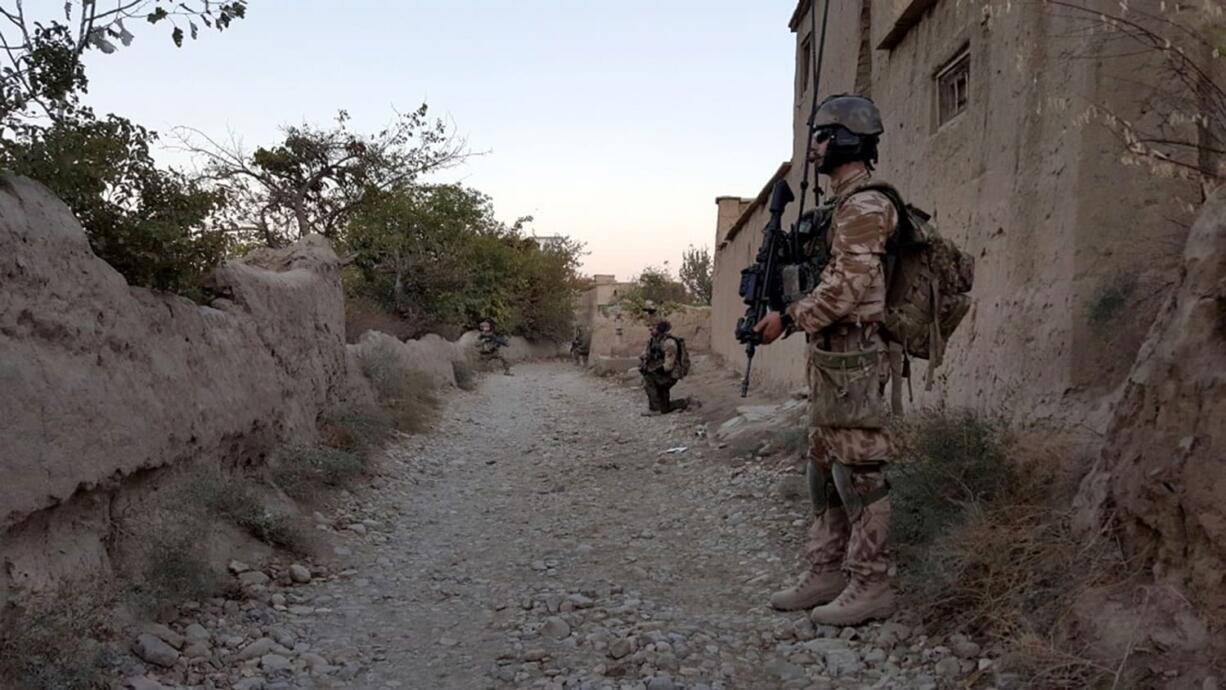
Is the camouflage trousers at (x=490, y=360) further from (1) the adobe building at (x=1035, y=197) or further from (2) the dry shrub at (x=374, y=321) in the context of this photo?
(1) the adobe building at (x=1035, y=197)

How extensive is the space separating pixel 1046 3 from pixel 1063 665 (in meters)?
3.12

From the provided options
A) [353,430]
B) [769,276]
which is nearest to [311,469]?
[353,430]

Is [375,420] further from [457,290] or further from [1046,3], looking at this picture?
[457,290]

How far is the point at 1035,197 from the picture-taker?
4.18m

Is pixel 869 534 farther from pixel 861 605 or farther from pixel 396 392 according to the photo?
pixel 396 392

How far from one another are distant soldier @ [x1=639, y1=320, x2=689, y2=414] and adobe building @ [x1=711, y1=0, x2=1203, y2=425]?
5145mm

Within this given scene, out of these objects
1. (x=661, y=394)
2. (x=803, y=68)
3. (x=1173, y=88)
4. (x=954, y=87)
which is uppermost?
(x=803, y=68)

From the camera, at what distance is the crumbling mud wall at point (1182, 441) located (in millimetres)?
2336

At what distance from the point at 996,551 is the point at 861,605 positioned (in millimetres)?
531

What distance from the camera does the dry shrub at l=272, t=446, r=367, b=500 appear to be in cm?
520

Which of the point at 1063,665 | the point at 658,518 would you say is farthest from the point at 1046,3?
the point at 658,518

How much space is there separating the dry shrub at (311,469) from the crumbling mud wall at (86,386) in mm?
162

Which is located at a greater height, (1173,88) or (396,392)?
(1173,88)

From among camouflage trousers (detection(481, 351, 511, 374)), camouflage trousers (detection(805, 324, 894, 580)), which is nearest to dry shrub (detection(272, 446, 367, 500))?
camouflage trousers (detection(805, 324, 894, 580))
